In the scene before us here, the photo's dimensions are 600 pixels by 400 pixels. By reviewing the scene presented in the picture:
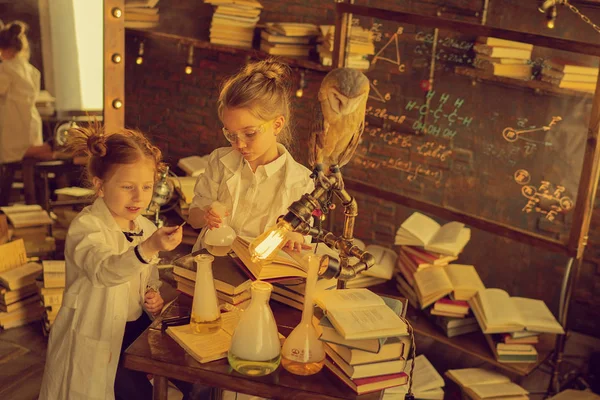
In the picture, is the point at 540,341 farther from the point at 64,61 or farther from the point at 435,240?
the point at 64,61

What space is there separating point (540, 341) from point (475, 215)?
72 cm

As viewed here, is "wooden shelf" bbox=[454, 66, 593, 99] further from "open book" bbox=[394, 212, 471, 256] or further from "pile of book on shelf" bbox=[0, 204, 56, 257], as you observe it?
"pile of book on shelf" bbox=[0, 204, 56, 257]

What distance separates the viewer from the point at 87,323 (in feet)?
7.57

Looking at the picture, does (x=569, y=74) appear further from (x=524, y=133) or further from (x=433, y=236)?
(x=433, y=236)

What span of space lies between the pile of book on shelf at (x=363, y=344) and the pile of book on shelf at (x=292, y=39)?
10.5ft

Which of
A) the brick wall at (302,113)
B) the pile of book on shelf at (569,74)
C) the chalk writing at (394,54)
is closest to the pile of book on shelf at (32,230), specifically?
the brick wall at (302,113)

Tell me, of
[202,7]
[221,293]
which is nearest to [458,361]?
[221,293]

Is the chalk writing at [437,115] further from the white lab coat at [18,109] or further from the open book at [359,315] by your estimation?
the white lab coat at [18,109]

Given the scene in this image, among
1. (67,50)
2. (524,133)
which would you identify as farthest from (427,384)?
(67,50)

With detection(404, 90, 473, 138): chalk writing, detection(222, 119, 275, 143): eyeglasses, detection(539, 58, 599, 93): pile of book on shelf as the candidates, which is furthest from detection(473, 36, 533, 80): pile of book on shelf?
detection(222, 119, 275, 143): eyeglasses

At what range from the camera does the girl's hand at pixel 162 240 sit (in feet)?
6.88

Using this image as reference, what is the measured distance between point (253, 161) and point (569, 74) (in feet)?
5.94

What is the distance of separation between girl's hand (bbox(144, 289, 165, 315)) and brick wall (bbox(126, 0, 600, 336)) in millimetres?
1661

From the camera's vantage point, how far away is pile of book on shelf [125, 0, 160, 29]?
18.1 ft
